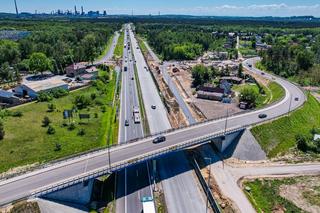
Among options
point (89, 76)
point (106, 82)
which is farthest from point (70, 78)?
point (106, 82)

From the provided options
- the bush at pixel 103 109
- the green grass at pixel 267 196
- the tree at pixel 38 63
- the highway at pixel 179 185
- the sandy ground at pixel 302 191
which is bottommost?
the sandy ground at pixel 302 191

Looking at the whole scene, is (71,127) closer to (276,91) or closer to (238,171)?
(238,171)

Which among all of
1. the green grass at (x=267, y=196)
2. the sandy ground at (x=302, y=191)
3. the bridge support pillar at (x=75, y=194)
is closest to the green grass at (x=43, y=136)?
the bridge support pillar at (x=75, y=194)

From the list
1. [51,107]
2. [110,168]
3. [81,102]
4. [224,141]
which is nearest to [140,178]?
[110,168]

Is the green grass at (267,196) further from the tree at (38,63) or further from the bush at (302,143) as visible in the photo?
the tree at (38,63)

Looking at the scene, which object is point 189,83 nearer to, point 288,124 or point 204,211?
point 288,124

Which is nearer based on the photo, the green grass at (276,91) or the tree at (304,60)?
the green grass at (276,91)
